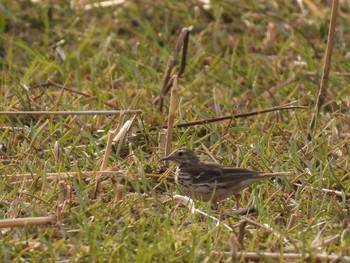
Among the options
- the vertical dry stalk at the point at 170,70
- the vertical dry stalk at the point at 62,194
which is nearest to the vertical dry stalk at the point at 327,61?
the vertical dry stalk at the point at 170,70

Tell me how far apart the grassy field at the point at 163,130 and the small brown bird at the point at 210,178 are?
0.10 m

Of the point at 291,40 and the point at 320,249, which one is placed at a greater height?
the point at 320,249

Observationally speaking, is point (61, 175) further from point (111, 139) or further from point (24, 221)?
point (24, 221)

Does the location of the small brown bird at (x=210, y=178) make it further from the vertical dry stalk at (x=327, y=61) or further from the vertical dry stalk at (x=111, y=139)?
the vertical dry stalk at (x=327, y=61)

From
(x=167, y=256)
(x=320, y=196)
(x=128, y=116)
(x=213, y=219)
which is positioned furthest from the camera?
(x=128, y=116)

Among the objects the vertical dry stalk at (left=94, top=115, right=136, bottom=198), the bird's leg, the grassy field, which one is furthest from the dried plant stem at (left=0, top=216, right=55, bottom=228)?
the bird's leg

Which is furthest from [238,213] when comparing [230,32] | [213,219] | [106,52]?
[230,32]

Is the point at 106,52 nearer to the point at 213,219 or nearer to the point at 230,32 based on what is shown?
the point at 230,32

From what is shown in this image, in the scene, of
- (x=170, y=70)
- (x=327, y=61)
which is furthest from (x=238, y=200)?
(x=170, y=70)

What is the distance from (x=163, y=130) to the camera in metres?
7.59

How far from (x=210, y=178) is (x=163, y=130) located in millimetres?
1128

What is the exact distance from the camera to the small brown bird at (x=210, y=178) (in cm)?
634

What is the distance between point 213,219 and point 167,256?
1.85ft

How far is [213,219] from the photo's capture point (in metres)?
5.91
